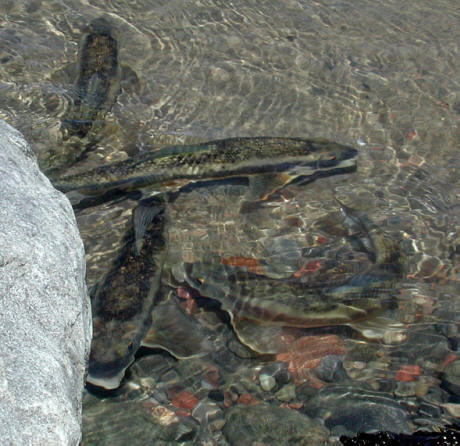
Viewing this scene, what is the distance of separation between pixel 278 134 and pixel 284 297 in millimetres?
2698

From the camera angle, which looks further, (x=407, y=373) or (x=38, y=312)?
(x=407, y=373)

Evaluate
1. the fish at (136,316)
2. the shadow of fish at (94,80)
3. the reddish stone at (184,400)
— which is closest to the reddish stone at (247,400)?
the reddish stone at (184,400)

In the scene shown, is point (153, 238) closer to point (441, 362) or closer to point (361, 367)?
point (361, 367)

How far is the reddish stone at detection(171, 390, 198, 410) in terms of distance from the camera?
4086mm

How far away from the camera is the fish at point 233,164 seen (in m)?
5.78

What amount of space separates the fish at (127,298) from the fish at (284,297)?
1.14 feet

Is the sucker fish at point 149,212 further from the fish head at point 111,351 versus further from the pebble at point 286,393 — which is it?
the pebble at point 286,393

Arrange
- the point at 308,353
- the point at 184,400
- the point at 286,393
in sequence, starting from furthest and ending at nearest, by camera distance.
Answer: the point at 308,353 < the point at 286,393 < the point at 184,400

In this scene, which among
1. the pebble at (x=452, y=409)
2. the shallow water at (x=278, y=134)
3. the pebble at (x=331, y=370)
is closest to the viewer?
the pebble at (x=452, y=409)

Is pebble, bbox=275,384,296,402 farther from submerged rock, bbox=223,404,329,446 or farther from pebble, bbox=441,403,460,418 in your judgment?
pebble, bbox=441,403,460,418

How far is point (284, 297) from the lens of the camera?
15.5 feet

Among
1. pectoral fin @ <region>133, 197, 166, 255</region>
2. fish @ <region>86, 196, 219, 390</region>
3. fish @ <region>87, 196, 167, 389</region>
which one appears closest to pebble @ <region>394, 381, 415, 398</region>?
fish @ <region>86, 196, 219, 390</region>

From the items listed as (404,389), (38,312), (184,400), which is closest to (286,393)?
(184,400)

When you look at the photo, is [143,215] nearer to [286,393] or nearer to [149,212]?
[149,212]
